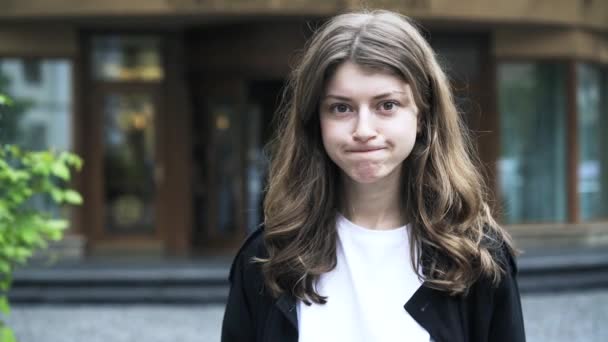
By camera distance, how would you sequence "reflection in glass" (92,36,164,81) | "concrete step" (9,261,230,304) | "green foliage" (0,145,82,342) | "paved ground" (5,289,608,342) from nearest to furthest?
"green foliage" (0,145,82,342) → "paved ground" (5,289,608,342) → "concrete step" (9,261,230,304) → "reflection in glass" (92,36,164,81)

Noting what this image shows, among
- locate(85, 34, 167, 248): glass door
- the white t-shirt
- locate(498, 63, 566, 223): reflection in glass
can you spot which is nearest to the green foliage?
the white t-shirt

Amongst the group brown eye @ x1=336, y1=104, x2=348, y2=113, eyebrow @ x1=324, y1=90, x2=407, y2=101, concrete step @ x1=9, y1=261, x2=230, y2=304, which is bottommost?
concrete step @ x1=9, y1=261, x2=230, y2=304

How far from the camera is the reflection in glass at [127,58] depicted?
10.9m

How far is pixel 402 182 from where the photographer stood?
190 cm

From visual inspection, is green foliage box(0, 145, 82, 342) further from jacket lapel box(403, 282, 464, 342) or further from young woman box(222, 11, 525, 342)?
jacket lapel box(403, 282, 464, 342)

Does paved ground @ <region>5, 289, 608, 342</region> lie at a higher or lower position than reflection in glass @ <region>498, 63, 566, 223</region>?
lower

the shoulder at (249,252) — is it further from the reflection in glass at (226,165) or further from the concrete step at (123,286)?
→ the reflection in glass at (226,165)

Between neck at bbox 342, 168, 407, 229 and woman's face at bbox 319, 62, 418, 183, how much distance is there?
88 millimetres

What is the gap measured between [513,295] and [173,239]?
965cm

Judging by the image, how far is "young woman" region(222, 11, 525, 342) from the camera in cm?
173

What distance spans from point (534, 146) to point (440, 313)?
9.79 meters

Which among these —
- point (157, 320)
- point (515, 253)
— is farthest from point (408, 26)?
point (157, 320)

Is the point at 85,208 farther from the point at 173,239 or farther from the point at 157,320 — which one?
the point at 157,320

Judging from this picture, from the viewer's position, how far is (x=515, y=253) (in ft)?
6.11
